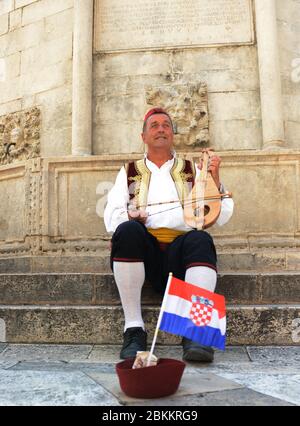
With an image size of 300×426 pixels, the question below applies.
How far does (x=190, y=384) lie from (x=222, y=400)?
327 millimetres

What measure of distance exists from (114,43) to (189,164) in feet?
11.7

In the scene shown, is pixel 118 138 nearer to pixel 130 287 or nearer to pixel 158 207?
pixel 158 207

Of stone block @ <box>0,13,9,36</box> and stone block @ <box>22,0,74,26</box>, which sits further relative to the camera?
stone block @ <box>0,13,9,36</box>

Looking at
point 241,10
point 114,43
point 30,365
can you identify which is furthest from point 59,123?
point 30,365

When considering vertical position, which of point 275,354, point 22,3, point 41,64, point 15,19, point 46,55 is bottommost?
point 275,354

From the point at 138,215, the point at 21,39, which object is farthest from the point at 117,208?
the point at 21,39

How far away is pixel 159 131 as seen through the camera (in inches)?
148

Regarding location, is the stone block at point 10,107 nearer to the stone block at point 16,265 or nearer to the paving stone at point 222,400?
the stone block at point 16,265

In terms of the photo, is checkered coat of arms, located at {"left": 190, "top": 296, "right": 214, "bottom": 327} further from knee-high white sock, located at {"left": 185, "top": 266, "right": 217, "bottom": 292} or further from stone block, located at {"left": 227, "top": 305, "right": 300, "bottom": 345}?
stone block, located at {"left": 227, "top": 305, "right": 300, "bottom": 345}

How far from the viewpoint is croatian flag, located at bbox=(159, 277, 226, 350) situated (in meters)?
2.36

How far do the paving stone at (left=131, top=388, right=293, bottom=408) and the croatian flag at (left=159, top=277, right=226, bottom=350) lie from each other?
0.36 meters

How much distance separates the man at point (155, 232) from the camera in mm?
3066

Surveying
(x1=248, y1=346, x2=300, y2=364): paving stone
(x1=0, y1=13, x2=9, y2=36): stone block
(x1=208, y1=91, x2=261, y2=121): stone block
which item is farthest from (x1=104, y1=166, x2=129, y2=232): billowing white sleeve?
(x1=0, y1=13, x2=9, y2=36): stone block

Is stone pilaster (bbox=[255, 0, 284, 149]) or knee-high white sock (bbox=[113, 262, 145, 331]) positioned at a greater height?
stone pilaster (bbox=[255, 0, 284, 149])
